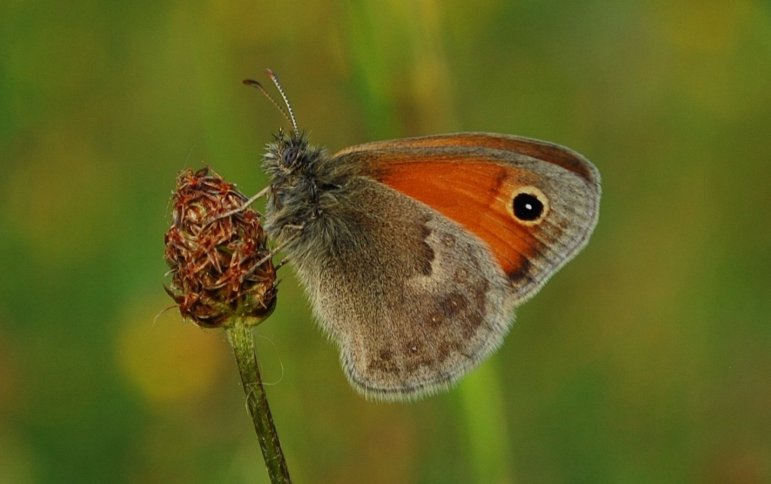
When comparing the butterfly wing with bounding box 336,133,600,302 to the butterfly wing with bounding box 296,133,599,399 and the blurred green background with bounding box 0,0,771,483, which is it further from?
the blurred green background with bounding box 0,0,771,483

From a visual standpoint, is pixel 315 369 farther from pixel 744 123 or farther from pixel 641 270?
pixel 744 123

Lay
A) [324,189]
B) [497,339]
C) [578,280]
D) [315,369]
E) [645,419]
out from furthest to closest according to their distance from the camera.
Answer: [578,280], [315,369], [645,419], [324,189], [497,339]

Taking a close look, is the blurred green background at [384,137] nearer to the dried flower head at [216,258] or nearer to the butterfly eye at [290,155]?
the butterfly eye at [290,155]

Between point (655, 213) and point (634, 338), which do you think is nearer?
point (634, 338)

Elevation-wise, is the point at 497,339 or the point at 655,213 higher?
the point at 655,213

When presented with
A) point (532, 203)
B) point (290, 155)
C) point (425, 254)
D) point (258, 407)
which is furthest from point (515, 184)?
point (258, 407)

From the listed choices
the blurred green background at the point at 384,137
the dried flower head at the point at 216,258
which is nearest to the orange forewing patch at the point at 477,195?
the blurred green background at the point at 384,137

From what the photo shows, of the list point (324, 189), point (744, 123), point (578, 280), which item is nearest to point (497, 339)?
point (324, 189)
